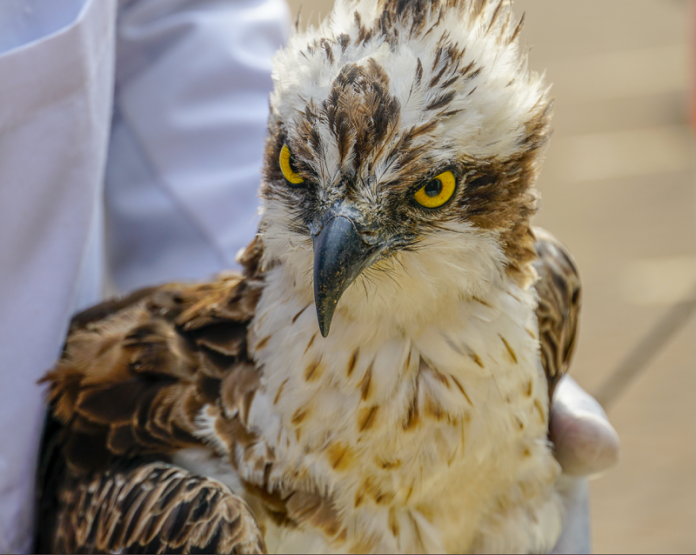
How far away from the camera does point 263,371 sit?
2158mm

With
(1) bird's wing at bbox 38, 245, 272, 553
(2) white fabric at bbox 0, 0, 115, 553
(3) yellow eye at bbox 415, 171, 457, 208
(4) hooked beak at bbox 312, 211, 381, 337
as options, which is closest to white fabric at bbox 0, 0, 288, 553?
(2) white fabric at bbox 0, 0, 115, 553

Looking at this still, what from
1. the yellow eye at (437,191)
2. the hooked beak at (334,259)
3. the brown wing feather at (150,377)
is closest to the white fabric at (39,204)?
the brown wing feather at (150,377)

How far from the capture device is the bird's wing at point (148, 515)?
79.6 inches

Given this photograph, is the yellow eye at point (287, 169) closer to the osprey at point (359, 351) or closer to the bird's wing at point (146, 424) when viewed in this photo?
the osprey at point (359, 351)

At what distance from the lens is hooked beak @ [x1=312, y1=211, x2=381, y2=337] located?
5.73 ft

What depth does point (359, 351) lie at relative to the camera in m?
2.05

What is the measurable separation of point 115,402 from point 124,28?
136cm

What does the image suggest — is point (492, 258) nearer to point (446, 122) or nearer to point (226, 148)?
point (446, 122)

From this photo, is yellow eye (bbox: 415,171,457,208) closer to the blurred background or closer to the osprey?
the osprey

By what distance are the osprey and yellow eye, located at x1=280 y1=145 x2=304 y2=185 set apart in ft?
0.06

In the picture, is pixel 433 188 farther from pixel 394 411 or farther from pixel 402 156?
pixel 394 411

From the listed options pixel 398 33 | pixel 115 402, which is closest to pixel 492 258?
pixel 398 33

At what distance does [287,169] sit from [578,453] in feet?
4.10

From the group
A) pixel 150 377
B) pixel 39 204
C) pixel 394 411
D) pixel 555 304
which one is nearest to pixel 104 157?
pixel 39 204
